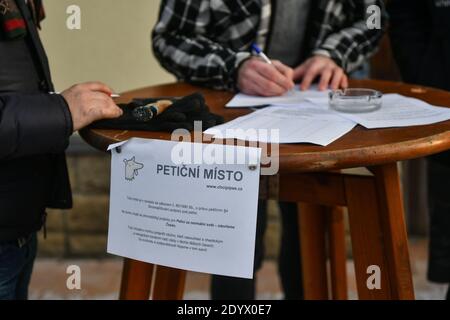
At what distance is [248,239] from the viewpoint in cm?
92

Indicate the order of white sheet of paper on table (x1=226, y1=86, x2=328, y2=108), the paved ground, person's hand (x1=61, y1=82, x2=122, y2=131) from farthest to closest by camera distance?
the paved ground, white sheet of paper on table (x1=226, y1=86, x2=328, y2=108), person's hand (x1=61, y1=82, x2=122, y2=131)

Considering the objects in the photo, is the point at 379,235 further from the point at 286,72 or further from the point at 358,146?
the point at 286,72

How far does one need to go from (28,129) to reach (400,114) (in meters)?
0.63

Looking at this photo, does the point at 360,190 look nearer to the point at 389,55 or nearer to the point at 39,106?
the point at 39,106

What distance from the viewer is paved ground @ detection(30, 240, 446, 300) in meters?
2.21

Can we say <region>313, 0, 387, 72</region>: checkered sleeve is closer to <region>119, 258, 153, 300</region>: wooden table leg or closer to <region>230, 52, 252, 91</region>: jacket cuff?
<region>230, 52, 252, 91</region>: jacket cuff

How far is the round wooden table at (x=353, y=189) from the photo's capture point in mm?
933

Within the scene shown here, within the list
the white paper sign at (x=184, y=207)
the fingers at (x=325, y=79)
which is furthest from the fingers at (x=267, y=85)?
the white paper sign at (x=184, y=207)

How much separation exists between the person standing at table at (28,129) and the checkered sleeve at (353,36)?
0.59m

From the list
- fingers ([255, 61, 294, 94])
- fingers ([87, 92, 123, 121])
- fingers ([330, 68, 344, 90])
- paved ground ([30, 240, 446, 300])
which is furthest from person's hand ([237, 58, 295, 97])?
paved ground ([30, 240, 446, 300])

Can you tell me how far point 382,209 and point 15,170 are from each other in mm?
638

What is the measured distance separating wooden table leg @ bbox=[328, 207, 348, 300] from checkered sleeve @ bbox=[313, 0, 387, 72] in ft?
1.15

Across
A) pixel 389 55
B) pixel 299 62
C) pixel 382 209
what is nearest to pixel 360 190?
pixel 382 209

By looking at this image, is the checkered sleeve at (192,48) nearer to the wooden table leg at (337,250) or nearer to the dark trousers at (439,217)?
the wooden table leg at (337,250)
